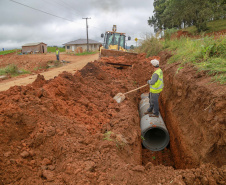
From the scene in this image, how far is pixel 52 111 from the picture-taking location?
3.57 metres

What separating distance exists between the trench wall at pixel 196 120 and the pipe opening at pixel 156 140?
0.23 m

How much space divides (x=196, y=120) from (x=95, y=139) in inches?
92.1

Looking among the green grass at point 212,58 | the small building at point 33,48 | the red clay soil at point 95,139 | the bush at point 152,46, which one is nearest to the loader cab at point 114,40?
the bush at point 152,46

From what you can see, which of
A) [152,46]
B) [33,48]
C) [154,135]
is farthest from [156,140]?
[33,48]

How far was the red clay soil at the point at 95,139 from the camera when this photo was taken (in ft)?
7.70

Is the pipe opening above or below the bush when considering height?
below

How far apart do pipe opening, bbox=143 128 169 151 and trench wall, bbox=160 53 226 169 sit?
0.76ft

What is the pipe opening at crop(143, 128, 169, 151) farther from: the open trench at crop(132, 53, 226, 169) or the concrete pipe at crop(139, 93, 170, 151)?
the open trench at crop(132, 53, 226, 169)

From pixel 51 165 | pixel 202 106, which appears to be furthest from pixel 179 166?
pixel 51 165

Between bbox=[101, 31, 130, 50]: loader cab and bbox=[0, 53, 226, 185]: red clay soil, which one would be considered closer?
bbox=[0, 53, 226, 185]: red clay soil

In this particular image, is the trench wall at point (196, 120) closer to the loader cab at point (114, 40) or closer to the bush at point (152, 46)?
the bush at point (152, 46)

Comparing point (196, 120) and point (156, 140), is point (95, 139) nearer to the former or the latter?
point (196, 120)

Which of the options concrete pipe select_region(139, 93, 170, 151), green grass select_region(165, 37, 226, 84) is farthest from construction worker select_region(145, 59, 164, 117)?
green grass select_region(165, 37, 226, 84)

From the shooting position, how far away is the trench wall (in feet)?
10.3
